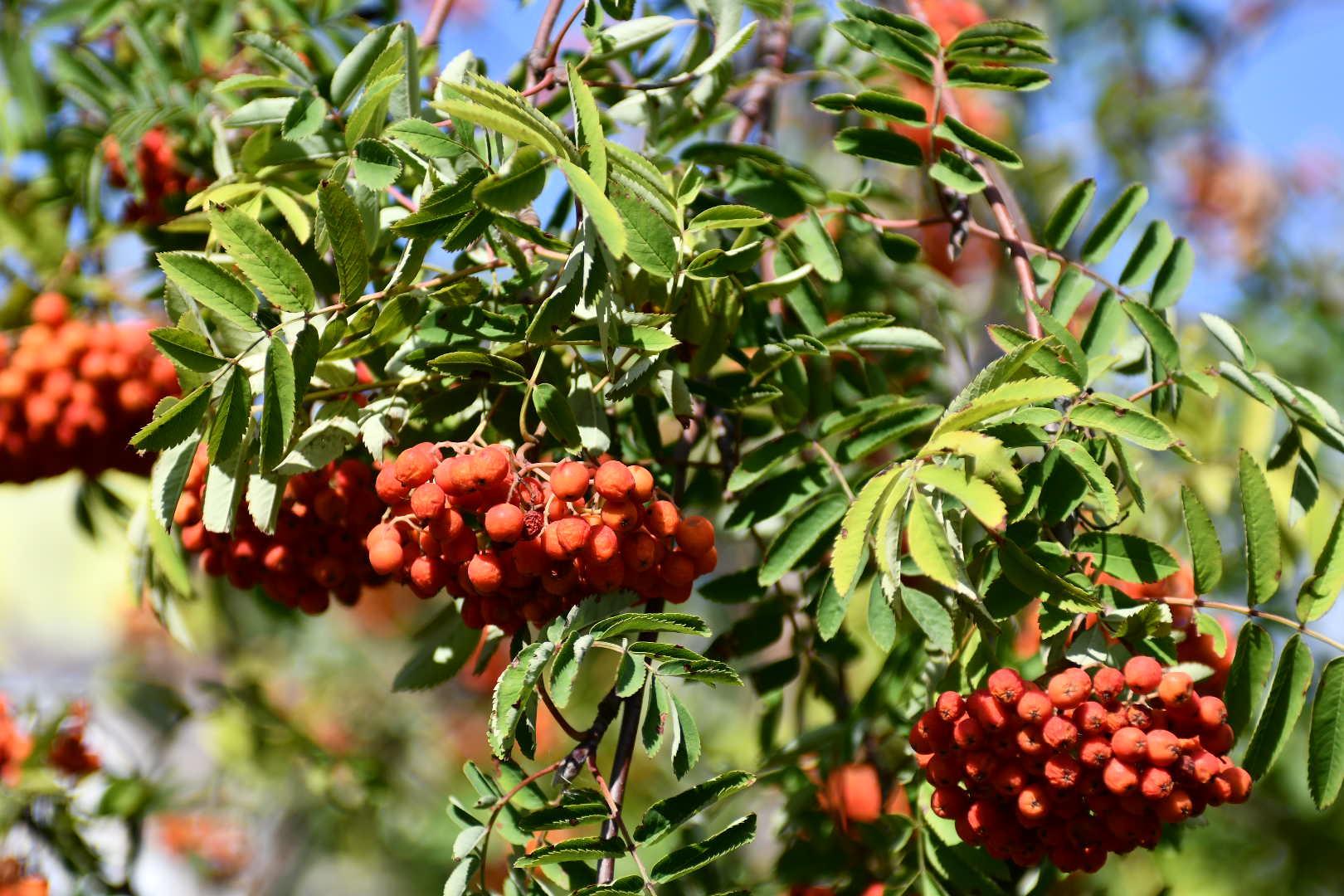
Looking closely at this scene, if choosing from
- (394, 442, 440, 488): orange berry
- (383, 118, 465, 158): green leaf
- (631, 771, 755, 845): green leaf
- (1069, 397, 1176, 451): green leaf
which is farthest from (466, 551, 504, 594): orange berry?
(1069, 397, 1176, 451): green leaf

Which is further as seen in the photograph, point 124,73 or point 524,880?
point 124,73

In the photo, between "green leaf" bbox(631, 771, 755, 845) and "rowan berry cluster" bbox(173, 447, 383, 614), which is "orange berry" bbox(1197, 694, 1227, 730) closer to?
"green leaf" bbox(631, 771, 755, 845)

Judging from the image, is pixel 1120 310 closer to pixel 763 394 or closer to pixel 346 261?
pixel 763 394

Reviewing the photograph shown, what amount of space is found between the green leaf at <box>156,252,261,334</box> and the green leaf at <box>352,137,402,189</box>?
18 centimetres

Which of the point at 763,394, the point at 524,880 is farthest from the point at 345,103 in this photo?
the point at 524,880

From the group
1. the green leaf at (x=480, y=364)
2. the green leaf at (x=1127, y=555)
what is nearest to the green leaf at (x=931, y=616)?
the green leaf at (x=1127, y=555)

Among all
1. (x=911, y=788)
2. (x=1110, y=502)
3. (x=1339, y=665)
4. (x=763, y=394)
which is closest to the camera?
(x=1110, y=502)

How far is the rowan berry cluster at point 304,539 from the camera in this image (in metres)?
1.48

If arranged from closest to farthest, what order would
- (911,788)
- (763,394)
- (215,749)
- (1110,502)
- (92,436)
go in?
(1110,502)
(763,394)
(911,788)
(92,436)
(215,749)

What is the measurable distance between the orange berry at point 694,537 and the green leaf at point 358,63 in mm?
733

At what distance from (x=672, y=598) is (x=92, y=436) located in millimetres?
1341

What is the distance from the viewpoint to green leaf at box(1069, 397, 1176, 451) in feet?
3.95

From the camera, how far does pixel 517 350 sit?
1.26 metres

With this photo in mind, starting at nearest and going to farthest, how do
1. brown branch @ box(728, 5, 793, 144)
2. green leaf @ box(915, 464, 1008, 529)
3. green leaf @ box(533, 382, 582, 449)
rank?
green leaf @ box(915, 464, 1008, 529) < green leaf @ box(533, 382, 582, 449) < brown branch @ box(728, 5, 793, 144)
